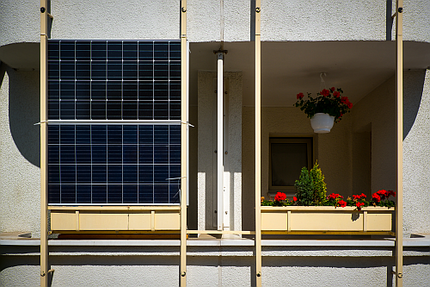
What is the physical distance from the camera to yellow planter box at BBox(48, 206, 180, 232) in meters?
5.43

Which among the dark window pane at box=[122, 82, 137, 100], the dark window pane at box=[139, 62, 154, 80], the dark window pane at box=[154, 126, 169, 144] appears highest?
the dark window pane at box=[139, 62, 154, 80]

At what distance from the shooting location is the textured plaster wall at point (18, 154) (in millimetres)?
6281

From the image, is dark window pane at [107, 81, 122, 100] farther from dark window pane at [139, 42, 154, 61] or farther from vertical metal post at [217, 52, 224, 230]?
vertical metal post at [217, 52, 224, 230]

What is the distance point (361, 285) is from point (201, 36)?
4.45 m

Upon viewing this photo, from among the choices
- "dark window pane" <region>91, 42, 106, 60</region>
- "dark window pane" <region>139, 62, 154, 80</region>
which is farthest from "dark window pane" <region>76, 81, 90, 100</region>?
"dark window pane" <region>139, 62, 154, 80</region>

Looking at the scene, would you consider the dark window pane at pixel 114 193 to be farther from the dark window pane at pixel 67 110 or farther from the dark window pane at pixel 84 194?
the dark window pane at pixel 67 110

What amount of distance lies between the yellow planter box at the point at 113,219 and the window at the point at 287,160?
523 cm

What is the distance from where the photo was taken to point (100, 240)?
538cm

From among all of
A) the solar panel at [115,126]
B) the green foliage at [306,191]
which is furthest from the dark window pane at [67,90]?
the green foliage at [306,191]

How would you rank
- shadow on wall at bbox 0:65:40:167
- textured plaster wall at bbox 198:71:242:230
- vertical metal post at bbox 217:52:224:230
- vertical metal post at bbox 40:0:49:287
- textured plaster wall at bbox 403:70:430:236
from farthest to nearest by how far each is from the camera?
1. textured plaster wall at bbox 198:71:242:230
2. shadow on wall at bbox 0:65:40:167
3. textured plaster wall at bbox 403:70:430:236
4. vertical metal post at bbox 217:52:224:230
5. vertical metal post at bbox 40:0:49:287

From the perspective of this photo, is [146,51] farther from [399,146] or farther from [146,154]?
[399,146]

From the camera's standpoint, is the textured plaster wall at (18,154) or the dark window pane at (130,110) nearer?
the dark window pane at (130,110)

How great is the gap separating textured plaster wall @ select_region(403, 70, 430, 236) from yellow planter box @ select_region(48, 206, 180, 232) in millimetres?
3952

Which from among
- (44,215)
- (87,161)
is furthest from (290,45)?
(44,215)
